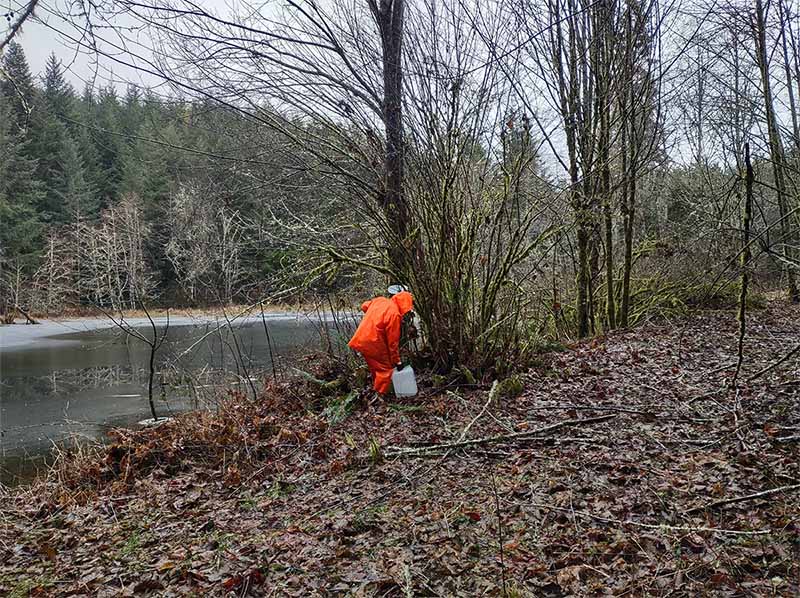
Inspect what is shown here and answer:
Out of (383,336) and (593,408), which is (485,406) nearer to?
(593,408)

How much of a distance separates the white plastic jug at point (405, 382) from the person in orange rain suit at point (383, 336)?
3.3 inches

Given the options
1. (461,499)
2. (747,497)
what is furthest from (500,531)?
(747,497)

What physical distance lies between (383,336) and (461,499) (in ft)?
7.99

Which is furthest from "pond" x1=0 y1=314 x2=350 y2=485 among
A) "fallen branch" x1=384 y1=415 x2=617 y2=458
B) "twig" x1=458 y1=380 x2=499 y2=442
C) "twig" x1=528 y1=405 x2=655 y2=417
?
"twig" x1=528 y1=405 x2=655 y2=417

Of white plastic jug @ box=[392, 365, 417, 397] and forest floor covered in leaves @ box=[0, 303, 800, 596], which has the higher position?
white plastic jug @ box=[392, 365, 417, 397]

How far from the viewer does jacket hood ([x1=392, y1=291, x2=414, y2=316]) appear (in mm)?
5785

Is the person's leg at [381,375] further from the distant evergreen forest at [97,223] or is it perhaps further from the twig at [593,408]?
the distant evergreen forest at [97,223]

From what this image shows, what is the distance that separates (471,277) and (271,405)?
9.42 ft

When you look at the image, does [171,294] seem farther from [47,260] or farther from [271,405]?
[271,405]

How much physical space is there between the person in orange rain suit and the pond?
1723mm

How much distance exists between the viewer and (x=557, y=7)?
24.8ft

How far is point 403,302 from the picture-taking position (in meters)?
5.83

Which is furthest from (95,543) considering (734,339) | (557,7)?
(557,7)

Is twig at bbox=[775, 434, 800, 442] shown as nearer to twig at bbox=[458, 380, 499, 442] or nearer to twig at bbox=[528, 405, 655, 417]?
twig at bbox=[528, 405, 655, 417]
